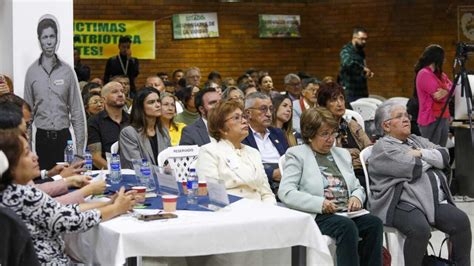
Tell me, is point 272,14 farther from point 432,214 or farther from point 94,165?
point 432,214

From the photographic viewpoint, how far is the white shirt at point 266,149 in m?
5.69

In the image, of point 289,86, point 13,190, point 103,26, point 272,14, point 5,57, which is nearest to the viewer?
point 13,190

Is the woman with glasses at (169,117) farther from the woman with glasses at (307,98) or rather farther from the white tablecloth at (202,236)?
the white tablecloth at (202,236)

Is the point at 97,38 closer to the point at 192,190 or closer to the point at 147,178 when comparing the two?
the point at 147,178

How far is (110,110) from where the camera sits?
673 cm

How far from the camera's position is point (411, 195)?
16.5 feet

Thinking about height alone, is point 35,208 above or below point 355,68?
below

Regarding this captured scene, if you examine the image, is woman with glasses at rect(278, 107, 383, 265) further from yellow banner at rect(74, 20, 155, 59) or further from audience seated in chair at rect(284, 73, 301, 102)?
yellow banner at rect(74, 20, 155, 59)

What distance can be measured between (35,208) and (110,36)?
9820 mm

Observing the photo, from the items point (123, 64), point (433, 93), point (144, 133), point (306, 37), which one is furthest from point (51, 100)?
point (306, 37)

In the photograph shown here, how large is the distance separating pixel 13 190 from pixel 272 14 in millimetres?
11157

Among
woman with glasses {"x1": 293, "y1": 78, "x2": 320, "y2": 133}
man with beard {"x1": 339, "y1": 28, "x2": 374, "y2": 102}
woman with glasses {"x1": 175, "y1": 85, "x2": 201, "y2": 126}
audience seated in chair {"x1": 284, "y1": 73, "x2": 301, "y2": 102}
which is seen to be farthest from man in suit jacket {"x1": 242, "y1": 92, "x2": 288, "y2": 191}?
man with beard {"x1": 339, "y1": 28, "x2": 374, "y2": 102}

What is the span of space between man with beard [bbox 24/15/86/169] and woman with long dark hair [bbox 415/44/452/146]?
11.9ft

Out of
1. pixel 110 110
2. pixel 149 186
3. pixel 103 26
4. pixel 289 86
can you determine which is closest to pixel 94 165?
pixel 110 110
